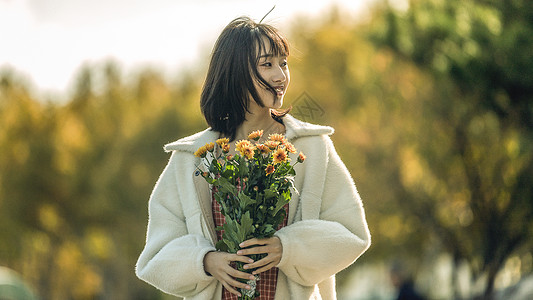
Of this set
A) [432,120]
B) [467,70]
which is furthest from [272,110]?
[432,120]

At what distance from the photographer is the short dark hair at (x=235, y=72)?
3951 mm

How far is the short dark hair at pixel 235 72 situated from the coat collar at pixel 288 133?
0.05m

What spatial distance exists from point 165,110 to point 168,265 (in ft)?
92.9

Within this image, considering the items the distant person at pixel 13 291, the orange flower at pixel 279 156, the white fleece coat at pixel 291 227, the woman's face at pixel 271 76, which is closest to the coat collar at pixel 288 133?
the white fleece coat at pixel 291 227

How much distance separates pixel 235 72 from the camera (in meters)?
4.00

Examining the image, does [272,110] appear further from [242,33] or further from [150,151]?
[150,151]

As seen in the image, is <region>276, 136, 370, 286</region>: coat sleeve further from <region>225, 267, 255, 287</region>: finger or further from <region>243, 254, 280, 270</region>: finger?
<region>225, 267, 255, 287</region>: finger

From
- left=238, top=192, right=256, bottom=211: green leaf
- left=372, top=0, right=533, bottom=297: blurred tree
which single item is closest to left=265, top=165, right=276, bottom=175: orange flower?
left=238, top=192, right=256, bottom=211: green leaf

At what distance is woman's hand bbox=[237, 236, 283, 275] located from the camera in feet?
11.7

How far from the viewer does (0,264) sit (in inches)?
1452

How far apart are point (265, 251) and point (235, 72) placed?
0.85 metres

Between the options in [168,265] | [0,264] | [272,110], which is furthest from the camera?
[0,264]

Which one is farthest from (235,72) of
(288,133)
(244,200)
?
(244,200)

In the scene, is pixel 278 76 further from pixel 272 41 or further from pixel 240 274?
pixel 240 274
